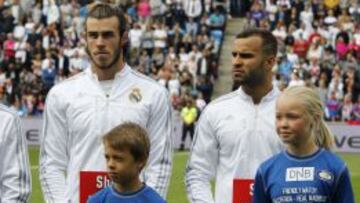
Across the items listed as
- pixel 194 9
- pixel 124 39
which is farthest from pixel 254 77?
pixel 194 9

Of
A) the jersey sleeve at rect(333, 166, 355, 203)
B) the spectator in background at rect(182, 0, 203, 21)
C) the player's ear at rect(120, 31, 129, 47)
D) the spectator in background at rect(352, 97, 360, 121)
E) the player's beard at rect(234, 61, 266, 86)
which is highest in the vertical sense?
the player's ear at rect(120, 31, 129, 47)

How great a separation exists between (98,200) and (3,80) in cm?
Result: 2954

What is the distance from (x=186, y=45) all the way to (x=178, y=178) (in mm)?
15671

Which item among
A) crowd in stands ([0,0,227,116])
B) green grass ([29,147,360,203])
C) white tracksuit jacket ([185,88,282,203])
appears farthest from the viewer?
crowd in stands ([0,0,227,116])

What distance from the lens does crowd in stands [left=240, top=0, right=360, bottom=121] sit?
112 feet

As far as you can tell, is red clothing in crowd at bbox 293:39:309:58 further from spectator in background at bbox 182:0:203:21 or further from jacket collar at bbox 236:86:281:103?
jacket collar at bbox 236:86:281:103

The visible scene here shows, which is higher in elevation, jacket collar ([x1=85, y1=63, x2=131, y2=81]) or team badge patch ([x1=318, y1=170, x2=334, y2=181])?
jacket collar ([x1=85, y1=63, x2=131, y2=81])

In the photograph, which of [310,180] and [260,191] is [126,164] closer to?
[260,191]

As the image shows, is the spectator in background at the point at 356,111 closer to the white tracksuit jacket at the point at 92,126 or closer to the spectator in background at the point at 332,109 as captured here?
the spectator in background at the point at 332,109

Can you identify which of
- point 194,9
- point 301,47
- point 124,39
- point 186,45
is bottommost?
point 186,45

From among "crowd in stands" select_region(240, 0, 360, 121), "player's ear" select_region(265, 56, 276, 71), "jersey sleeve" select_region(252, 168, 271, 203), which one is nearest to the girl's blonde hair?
"jersey sleeve" select_region(252, 168, 271, 203)

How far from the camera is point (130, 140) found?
6785 millimetres

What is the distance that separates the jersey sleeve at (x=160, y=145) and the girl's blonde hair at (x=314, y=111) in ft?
4.32

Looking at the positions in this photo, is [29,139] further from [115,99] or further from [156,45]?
[115,99]
